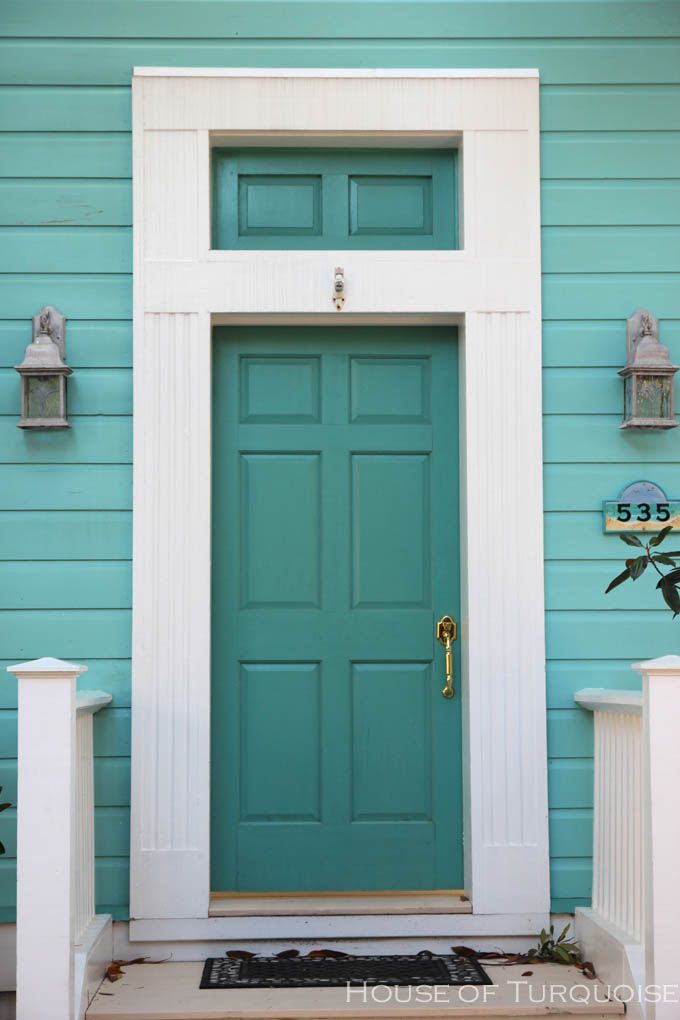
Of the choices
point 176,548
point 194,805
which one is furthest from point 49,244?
point 194,805

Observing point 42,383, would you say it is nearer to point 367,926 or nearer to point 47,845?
point 47,845

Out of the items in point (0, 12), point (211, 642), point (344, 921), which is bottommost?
point (344, 921)

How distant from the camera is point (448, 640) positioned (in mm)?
4023

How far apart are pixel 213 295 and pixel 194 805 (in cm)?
165

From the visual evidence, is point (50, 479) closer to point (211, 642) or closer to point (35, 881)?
point (211, 642)

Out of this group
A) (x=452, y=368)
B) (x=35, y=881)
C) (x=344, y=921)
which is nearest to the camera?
(x=35, y=881)

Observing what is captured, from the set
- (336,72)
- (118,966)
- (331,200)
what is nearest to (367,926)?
(118,966)

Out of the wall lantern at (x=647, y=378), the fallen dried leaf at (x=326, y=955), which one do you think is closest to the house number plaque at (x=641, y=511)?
the wall lantern at (x=647, y=378)

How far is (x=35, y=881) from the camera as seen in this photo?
3.18m

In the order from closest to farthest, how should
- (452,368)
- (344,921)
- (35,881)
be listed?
(35,881)
(344,921)
(452,368)

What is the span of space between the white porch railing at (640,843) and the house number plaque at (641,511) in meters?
0.58

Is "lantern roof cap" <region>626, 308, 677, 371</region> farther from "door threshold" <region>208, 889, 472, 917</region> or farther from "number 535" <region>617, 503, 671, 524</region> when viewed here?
"door threshold" <region>208, 889, 472, 917</region>

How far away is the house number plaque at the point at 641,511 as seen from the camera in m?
3.96

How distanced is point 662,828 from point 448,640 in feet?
3.38
